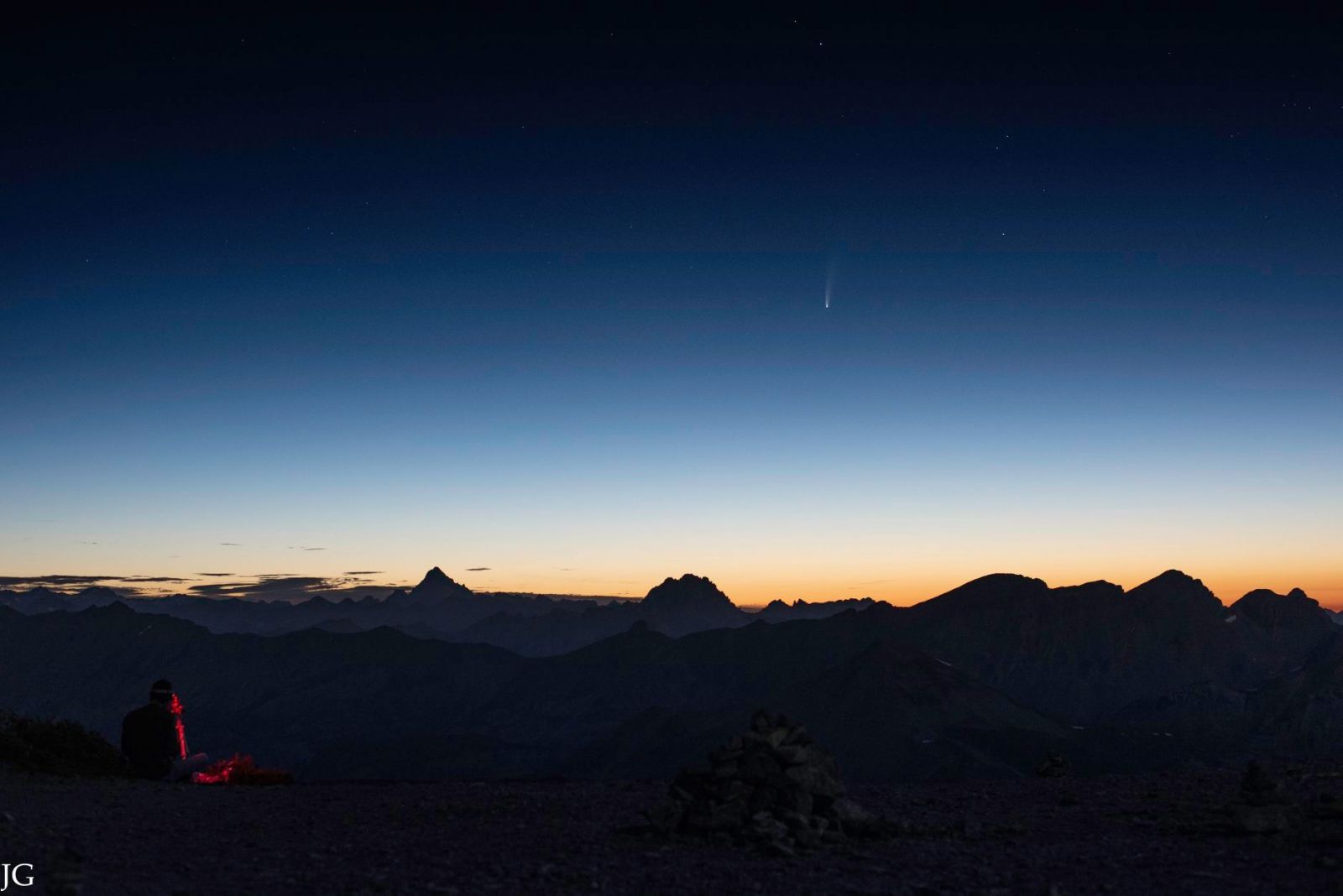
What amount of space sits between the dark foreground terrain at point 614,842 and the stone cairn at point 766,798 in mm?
499

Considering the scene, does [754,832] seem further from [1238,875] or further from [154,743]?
[154,743]

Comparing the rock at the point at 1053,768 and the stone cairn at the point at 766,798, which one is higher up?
the stone cairn at the point at 766,798

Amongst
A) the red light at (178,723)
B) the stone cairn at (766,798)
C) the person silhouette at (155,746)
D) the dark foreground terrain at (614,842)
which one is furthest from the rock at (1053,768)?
the red light at (178,723)

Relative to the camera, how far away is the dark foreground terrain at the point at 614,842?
15.6 m

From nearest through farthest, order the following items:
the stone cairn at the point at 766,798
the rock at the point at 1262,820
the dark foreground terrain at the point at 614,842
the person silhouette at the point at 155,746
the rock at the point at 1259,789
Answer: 1. the dark foreground terrain at the point at 614,842
2. the stone cairn at the point at 766,798
3. the rock at the point at 1262,820
4. the rock at the point at 1259,789
5. the person silhouette at the point at 155,746

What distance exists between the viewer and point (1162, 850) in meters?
17.9

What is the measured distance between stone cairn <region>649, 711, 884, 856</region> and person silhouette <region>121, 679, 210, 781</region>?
17533mm

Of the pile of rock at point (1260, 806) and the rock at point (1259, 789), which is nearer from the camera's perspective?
the pile of rock at point (1260, 806)

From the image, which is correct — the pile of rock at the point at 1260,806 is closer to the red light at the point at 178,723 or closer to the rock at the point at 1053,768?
the rock at the point at 1053,768

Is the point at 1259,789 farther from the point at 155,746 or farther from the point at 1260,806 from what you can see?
the point at 155,746

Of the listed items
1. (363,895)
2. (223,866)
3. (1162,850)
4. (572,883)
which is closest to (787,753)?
(572,883)

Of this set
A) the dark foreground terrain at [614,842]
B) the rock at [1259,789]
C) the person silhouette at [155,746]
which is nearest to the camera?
the dark foreground terrain at [614,842]

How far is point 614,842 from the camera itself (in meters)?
18.3

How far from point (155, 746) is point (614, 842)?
1836 centimetres
